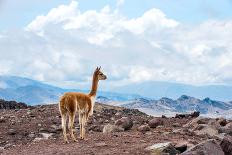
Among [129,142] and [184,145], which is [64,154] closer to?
[129,142]

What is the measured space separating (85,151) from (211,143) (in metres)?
6.38

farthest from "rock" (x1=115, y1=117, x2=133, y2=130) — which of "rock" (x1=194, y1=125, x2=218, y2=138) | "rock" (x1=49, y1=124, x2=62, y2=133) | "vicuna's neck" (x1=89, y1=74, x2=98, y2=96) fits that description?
"rock" (x1=49, y1=124, x2=62, y2=133)

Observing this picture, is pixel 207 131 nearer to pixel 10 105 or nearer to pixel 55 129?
pixel 55 129

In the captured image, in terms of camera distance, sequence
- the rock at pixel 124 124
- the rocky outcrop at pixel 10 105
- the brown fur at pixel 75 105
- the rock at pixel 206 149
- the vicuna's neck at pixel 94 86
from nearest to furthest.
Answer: the rock at pixel 206 149 < the brown fur at pixel 75 105 < the vicuna's neck at pixel 94 86 < the rock at pixel 124 124 < the rocky outcrop at pixel 10 105

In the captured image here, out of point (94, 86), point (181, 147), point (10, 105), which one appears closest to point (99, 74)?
point (94, 86)

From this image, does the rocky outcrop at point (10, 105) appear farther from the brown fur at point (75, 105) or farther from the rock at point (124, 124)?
the brown fur at point (75, 105)

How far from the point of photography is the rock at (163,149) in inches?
1075

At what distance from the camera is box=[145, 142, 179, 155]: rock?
27.3 meters

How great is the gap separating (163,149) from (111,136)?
722 cm

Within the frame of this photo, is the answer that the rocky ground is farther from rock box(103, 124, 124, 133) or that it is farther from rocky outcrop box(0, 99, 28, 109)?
rocky outcrop box(0, 99, 28, 109)

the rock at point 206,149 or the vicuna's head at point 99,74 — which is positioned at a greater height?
the vicuna's head at point 99,74

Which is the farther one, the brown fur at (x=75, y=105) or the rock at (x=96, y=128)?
the rock at (x=96, y=128)

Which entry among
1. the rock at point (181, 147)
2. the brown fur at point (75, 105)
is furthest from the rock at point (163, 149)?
the brown fur at point (75, 105)

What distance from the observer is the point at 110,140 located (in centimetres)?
3203
